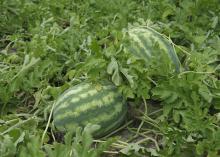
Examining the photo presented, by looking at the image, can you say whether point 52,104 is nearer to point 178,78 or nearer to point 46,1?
point 178,78

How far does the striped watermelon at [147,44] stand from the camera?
8.00ft

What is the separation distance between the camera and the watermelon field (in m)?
1.98

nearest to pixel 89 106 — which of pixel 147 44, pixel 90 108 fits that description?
pixel 90 108

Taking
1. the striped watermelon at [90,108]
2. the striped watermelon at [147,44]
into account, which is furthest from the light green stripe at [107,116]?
the striped watermelon at [147,44]

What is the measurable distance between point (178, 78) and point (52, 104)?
647 mm

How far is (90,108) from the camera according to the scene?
2227 mm

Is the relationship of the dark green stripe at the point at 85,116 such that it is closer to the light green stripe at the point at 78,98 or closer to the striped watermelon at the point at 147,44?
the light green stripe at the point at 78,98

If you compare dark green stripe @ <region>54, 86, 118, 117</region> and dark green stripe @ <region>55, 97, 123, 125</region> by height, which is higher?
dark green stripe @ <region>54, 86, 118, 117</region>

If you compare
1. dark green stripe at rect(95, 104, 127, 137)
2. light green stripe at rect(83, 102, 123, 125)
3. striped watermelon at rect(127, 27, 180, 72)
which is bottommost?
dark green stripe at rect(95, 104, 127, 137)

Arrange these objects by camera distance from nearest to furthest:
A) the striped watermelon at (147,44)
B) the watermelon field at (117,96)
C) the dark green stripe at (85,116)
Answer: the watermelon field at (117,96) → the dark green stripe at (85,116) → the striped watermelon at (147,44)

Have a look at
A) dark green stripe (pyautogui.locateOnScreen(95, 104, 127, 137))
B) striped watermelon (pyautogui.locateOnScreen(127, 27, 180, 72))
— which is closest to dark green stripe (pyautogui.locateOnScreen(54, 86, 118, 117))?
dark green stripe (pyautogui.locateOnScreen(95, 104, 127, 137))

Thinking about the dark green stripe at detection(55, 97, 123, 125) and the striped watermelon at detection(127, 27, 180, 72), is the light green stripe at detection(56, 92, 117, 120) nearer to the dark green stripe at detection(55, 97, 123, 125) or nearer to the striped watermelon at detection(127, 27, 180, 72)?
the dark green stripe at detection(55, 97, 123, 125)

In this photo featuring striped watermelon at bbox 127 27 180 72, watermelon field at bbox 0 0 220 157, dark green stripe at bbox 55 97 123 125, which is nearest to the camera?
watermelon field at bbox 0 0 220 157

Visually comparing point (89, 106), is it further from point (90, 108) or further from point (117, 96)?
point (117, 96)
